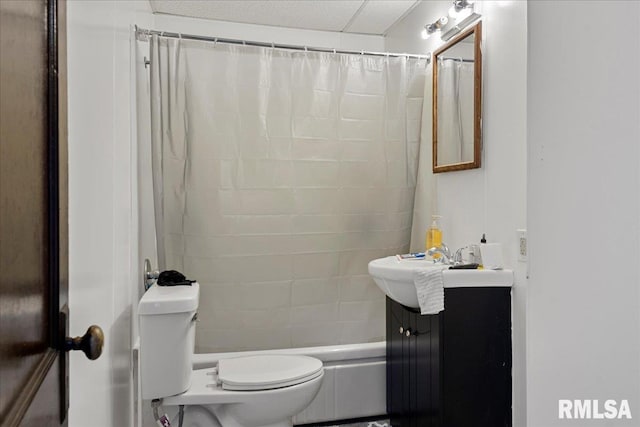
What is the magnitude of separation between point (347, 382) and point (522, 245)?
109 centimetres

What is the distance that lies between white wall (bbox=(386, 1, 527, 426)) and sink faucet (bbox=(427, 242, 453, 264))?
9 centimetres

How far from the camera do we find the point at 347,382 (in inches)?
87.0

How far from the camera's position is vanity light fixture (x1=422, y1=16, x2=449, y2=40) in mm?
2132

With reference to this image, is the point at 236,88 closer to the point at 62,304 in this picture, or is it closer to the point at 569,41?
the point at 569,41

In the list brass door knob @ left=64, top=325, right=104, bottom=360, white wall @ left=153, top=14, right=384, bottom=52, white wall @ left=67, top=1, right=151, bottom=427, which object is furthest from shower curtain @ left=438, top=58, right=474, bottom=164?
brass door knob @ left=64, top=325, right=104, bottom=360

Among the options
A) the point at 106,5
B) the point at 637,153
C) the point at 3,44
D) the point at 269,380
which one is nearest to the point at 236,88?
the point at 106,5

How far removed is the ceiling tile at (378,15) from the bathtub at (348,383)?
6.20ft

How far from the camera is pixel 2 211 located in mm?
A: 417

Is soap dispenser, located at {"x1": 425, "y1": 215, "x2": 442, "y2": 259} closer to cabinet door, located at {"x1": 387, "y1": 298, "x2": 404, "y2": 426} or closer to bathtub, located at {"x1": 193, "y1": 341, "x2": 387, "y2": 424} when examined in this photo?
cabinet door, located at {"x1": 387, "y1": 298, "x2": 404, "y2": 426}

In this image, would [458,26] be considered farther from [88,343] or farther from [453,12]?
[88,343]

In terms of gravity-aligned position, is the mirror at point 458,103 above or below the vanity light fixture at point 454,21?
below

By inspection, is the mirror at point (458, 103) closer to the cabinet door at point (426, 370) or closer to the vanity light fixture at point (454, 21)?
the vanity light fixture at point (454, 21)

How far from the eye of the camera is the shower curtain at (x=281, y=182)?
6.86ft

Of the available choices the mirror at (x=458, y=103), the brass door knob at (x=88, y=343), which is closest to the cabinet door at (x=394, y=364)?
the mirror at (x=458, y=103)
